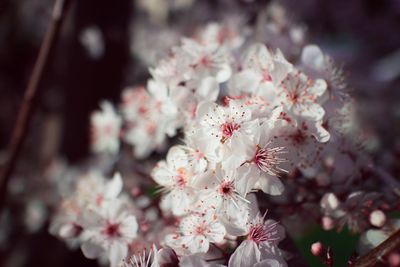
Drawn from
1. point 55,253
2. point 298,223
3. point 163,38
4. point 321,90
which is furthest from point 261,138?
point 163,38

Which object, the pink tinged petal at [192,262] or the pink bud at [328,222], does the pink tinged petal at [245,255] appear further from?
the pink bud at [328,222]

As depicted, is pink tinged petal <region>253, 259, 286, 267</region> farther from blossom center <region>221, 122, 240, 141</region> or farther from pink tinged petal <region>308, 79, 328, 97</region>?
pink tinged petal <region>308, 79, 328, 97</region>

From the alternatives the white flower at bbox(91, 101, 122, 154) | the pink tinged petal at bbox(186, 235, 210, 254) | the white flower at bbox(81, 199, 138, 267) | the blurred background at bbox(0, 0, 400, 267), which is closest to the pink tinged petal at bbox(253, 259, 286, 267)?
the pink tinged petal at bbox(186, 235, 210, 254)

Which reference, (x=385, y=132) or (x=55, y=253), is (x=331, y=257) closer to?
(x=55, y=253)

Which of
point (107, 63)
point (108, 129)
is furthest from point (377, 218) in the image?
point (107, 63)

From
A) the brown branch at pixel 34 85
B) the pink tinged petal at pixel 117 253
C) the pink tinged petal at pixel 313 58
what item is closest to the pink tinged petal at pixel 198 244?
the pink tinged petal at pixel 117 253
